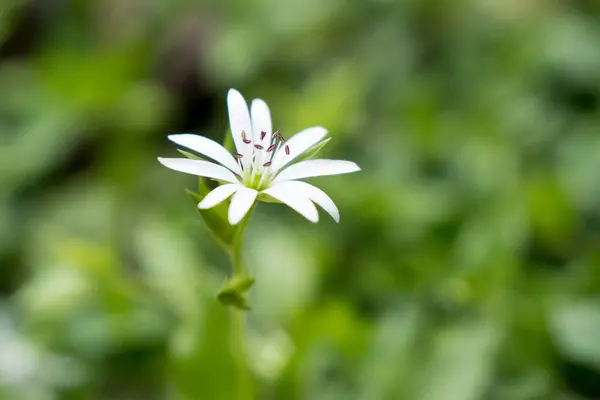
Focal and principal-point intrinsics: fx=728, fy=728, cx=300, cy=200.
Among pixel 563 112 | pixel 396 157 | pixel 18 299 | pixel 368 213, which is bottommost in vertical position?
pixel 18 299

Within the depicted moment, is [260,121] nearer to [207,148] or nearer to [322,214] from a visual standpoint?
[207,148]

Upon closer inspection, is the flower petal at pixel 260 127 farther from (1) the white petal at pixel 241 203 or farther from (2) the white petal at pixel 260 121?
(1) the white petal at pixel 241 203

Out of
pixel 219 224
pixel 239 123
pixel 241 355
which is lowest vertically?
pixel 241 355

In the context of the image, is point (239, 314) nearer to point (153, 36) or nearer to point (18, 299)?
point (18, 299)

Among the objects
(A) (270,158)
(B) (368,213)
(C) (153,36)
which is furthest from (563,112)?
(C) (153,36)

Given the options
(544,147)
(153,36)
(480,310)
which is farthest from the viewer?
(153,36)

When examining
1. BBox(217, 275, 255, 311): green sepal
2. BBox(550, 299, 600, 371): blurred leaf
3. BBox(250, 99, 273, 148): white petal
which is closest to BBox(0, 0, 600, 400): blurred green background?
BBox(550, 299, 600, 371): blurred leaf

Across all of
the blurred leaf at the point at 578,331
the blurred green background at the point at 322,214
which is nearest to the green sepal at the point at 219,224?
the blurred green background at the point at 322,214

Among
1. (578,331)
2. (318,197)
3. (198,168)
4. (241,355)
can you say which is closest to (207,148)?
(198,168)
